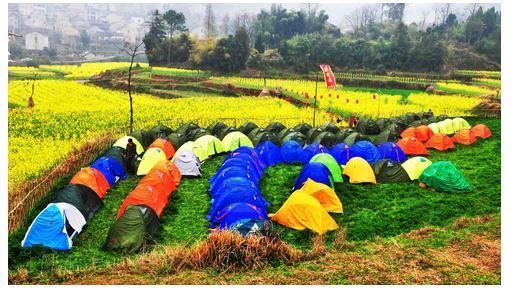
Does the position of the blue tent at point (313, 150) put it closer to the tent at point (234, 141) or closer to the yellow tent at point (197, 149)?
the tent at point (234, 141)

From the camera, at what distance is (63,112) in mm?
20562

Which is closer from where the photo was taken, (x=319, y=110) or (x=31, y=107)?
(x=31, y=107)

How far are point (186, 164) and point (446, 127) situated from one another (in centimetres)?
1322

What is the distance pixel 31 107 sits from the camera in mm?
19609

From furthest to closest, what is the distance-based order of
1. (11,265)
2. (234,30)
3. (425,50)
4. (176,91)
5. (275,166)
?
1. (425,50)
2. (234,30)
3. (176,91)
4. (275,166)
5. (11,265)

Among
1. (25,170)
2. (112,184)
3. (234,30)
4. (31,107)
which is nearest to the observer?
(25,170)

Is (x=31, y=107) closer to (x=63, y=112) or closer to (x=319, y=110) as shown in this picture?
(x=63, y=112)

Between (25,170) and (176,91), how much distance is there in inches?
648

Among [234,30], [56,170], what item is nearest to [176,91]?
[234,30]

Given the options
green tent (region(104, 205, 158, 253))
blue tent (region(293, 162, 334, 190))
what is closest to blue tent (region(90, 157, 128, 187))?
green tent (region(104, 205, 158, 253))

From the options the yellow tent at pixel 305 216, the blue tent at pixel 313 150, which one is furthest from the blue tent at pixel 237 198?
the blue tent at pixel 313 150

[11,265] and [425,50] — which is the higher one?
[425,50]

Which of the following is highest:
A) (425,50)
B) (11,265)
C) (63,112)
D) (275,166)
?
(425,50)

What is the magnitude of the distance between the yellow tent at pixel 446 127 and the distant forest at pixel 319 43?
19.6ft
